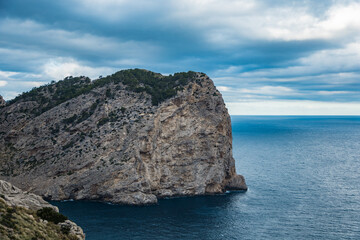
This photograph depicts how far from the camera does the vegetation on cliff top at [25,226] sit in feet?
112

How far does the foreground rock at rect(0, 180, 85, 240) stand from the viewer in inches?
1366

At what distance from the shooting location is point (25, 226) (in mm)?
36344

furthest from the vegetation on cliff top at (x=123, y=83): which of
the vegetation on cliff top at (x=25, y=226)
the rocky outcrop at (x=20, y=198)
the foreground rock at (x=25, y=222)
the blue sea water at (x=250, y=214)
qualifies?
the vegetation on cliff top at (x=25, y=226)

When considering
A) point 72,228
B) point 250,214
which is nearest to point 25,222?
point 72,228

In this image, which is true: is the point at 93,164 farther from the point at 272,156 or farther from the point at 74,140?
the point at 272,156

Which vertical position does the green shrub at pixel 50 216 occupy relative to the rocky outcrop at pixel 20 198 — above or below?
below

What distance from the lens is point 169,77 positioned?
118500mm

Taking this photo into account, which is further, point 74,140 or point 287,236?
point 74,140

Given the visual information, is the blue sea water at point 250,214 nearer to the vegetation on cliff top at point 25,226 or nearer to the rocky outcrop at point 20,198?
the rocky outcrop at point 20,198

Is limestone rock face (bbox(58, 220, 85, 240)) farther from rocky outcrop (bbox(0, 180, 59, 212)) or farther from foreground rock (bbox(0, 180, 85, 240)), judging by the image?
rocky outcrop (bbox(0, 180, 59, 212))

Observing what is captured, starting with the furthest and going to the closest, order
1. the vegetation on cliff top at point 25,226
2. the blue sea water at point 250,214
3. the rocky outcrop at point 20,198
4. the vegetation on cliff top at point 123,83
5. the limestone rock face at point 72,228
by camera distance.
Result: the vegetation on cliff top at point 123,83 < the blue sea water at point 250,214 < the rocky outcrop at point 20,198 < the limestone rock face at point 72,228 < the vegetation on cliff top at point 25,226

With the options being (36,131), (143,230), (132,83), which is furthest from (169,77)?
(143,230)

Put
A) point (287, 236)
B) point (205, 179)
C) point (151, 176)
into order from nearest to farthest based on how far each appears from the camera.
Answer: point (287, 236) → point (151, 176) → point (205, 179)

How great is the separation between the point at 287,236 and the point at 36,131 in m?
79.1
